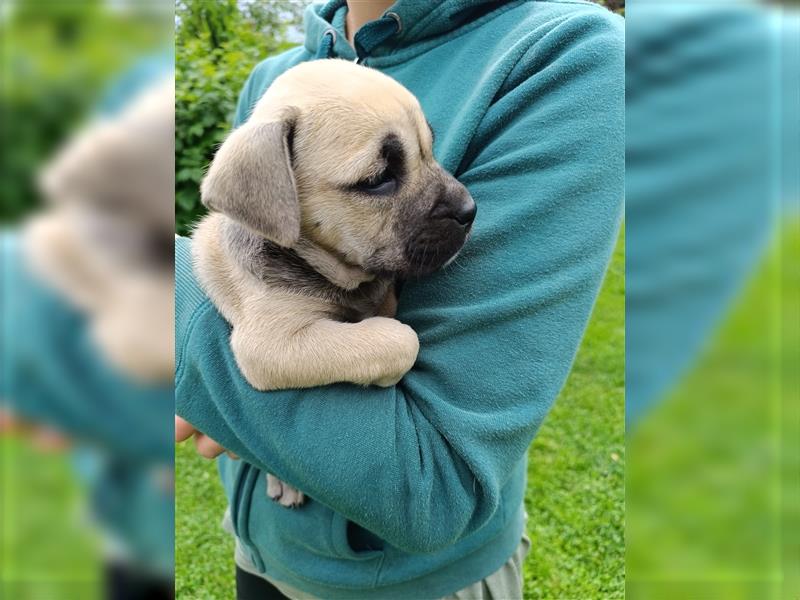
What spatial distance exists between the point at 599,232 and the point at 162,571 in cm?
117

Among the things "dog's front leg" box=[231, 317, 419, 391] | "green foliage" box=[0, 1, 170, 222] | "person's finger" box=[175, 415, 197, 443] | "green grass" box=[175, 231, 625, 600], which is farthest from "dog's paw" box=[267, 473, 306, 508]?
"green grass" box=[175, 231, 625, 600]

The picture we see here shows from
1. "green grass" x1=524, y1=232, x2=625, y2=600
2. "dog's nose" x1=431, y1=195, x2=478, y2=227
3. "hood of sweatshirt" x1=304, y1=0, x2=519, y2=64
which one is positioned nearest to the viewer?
"dog's nose" x1=431, y1=195, x2=478, y2=227

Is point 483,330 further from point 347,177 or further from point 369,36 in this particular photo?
point 369,36

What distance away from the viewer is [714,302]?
1.97 ft

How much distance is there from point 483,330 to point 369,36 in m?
1.09

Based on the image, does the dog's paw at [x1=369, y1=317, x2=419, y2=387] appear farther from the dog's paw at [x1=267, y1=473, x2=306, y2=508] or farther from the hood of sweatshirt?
the hood of sweatshirt

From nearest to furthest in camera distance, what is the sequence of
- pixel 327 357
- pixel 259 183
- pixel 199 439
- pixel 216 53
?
pixel 327 357, pixel 259 183, pixel 199 439, pixel 216 53

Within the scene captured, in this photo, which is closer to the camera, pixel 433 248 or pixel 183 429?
pixel 433 248

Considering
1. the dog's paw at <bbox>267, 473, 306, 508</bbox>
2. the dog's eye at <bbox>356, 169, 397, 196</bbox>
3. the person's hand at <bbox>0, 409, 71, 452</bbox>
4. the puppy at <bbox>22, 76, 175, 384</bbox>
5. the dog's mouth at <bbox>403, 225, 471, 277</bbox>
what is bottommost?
the dog's paw at <bbox>267, 473, 306, 508</bbox>

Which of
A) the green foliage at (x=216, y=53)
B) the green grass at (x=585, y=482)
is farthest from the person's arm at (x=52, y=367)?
the green foliage at (x=216, y=53)

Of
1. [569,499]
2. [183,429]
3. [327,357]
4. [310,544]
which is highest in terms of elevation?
[327,357]

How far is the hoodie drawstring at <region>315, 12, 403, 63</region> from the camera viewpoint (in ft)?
6.52

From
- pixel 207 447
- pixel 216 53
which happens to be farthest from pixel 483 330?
pixel 216 53

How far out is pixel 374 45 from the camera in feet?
6.86
